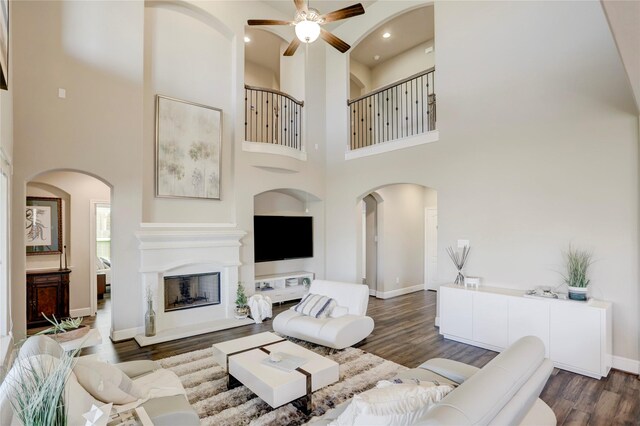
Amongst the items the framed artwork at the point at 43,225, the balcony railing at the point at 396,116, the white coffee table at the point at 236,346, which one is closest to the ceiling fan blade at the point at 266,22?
the balcony railing at the point at 396,116

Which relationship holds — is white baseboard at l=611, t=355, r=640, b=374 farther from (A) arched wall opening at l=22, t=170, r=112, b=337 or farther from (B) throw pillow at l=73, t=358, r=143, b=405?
(A) arched wall opening at l=22, t=170, r=112, b=337

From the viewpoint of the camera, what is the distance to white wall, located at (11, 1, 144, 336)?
4.15 m

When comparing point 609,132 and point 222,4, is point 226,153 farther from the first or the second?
point 609,132

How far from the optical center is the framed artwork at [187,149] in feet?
17.7

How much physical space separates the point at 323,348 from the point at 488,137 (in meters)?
3.80

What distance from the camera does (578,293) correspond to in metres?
3.75

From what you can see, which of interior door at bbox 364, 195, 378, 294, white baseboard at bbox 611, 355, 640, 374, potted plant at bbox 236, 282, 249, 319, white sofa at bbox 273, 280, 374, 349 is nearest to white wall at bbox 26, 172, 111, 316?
potted plant at bbox 236, 282, 249, 319

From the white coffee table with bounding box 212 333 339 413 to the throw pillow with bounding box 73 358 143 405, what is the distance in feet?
2.97

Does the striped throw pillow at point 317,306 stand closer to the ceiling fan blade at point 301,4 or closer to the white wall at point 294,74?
the ceiling fan blade at point 301,4

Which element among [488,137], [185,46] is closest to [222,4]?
[185,46]

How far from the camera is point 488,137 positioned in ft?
15.7

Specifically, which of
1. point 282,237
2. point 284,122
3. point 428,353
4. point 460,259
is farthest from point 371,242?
point 428,353

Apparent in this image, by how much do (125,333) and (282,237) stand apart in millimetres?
3323

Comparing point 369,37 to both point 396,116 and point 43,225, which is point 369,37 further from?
point 43,225
